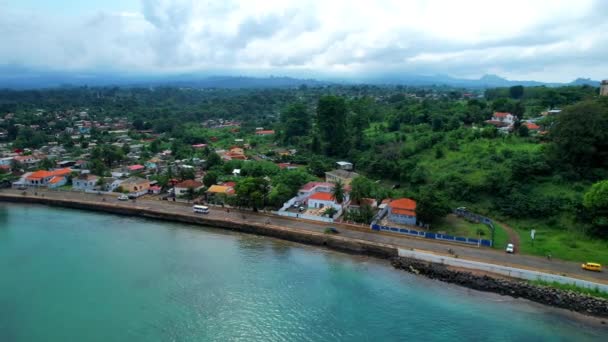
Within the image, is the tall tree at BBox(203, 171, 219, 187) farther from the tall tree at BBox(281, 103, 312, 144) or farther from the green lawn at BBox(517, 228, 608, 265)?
the green lawn at BBox(517, 228, 608, 265)

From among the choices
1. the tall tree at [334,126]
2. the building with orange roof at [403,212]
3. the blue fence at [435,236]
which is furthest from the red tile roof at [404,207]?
the tall tree at [334,126]

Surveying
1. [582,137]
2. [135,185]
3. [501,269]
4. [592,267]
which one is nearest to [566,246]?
[592,267]

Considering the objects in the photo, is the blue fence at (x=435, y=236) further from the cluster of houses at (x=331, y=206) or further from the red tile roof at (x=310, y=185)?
the red tile roof at (x=310, y=185)

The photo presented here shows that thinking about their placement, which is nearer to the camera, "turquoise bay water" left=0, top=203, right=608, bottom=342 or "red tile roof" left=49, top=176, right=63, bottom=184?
"turquoise bay water" left=0, top=203, right=608, bottom=342

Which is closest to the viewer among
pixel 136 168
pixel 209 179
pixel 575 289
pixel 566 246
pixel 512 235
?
pixel 575 289

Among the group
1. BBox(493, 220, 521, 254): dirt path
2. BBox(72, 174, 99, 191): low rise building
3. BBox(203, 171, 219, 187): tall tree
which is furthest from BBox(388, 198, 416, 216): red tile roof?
BBox(72, 174, 99, 191): low rise building

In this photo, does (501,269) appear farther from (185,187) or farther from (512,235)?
(185,187)
